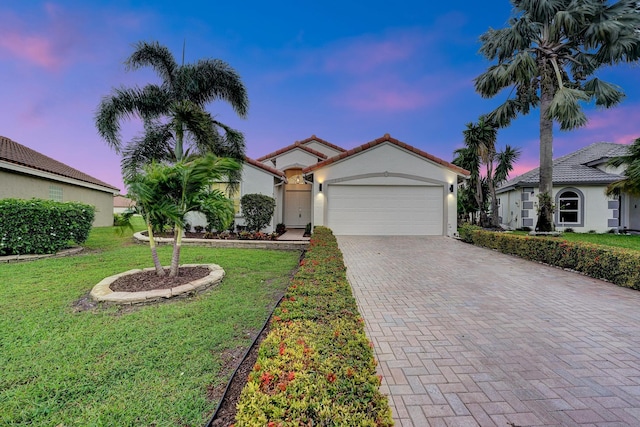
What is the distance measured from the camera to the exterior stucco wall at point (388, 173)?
12992 mm

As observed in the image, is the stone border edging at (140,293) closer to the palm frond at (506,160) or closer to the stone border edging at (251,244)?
the stone border edging at (251,244)

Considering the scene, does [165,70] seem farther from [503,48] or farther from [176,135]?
[503,48]

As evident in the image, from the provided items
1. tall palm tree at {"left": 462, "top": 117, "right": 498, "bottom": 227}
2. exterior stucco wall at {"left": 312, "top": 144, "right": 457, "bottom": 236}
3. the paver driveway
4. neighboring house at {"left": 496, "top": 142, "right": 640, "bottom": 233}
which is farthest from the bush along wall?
tall palm tree at {"left": 462, "top": 117, "right": 498, "bottom": 227}

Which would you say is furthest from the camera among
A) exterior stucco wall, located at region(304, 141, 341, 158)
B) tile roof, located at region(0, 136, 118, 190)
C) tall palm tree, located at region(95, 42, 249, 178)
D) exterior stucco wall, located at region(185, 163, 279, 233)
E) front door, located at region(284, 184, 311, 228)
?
exterior stucco wall, located at region(304, 141, 341, 158)

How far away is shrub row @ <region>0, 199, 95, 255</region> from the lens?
7319 millimetres

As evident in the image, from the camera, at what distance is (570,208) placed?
655 inches

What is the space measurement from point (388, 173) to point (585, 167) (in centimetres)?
1495

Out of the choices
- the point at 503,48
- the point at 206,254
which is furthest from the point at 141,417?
the point at 503,48

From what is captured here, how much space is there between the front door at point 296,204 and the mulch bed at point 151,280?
11801mm

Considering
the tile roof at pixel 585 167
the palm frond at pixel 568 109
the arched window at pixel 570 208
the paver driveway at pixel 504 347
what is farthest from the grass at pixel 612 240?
the paver driveway at pixel 504 347

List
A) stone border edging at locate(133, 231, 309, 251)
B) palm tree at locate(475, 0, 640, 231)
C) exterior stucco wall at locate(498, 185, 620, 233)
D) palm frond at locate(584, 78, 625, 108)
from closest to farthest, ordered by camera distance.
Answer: stone border edging at locate(133, 231, 309, 251) → palm tree at locate(475, 0, 640, 231) → palm frond at locate(584, 78, 625, 108) → exterior stucco wall at locate(498, 185, 620, 233)

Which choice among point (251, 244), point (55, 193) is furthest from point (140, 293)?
point (55, 193)

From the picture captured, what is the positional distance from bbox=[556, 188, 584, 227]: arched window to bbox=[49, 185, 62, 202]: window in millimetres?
27915

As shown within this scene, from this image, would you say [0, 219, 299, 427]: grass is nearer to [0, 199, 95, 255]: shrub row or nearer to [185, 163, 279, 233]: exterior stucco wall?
[0, 199, 95, 255]: shrub row
